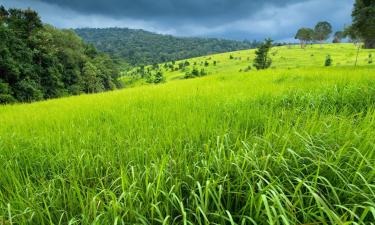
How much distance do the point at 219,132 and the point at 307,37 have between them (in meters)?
113

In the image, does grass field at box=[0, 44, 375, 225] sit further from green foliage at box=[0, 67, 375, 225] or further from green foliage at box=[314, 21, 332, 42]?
green foliage at box=[314, 21, 332, 42]

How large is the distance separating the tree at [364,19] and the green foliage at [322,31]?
286 ft

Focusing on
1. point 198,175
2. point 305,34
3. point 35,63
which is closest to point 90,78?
point 35,63

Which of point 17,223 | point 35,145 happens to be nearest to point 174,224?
point 17,223

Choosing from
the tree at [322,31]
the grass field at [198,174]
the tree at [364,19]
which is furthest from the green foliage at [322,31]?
the grass field at [198,174]

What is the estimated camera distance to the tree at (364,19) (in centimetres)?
2327

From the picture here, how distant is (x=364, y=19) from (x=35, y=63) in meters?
43.0

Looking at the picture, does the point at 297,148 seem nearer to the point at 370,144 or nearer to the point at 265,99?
the point at 370,144

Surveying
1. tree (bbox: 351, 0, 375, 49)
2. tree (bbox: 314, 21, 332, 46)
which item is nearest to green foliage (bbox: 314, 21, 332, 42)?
tree (bbox: 314, 21, 332, 46)

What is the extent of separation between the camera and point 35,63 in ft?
130

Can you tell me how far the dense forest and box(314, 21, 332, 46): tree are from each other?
8968 cm

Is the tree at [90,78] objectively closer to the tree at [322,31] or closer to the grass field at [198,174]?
the grass field at [198,174]

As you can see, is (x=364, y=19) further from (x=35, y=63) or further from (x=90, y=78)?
(x=90, y=78)

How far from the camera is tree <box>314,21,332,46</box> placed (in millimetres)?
101994
